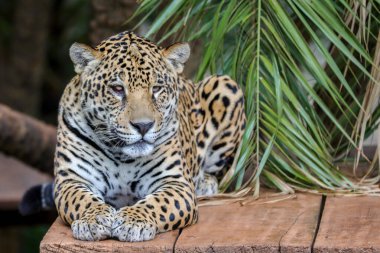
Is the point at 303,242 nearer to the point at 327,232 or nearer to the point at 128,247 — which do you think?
the point at 327,232

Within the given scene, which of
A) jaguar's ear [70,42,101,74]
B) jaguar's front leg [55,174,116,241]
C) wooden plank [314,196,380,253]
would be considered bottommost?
wooden plank [314,196,380,253]

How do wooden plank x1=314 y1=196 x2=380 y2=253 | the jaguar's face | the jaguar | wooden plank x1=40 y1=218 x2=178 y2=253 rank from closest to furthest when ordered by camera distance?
wooden plank x1=314 y1=196 x2=380 y2=253
wooden plank x1=40 y1=218 x2=178 y2=253
the jaguar
the jaguar's face

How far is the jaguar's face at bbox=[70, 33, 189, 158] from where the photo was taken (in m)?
7.09

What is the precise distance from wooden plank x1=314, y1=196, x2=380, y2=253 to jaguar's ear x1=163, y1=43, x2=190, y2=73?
1.27 m

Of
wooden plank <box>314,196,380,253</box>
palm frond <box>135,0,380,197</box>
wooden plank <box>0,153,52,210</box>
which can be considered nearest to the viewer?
wooden plank <box>314,196,380,253</box>

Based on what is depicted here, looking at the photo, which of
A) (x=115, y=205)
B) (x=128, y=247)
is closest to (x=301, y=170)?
(x=115, y=205)

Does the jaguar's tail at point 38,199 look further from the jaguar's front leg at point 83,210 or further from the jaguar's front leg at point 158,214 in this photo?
the jaguar's front leg at point 158,214

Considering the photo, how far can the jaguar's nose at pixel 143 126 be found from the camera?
7.04 metres

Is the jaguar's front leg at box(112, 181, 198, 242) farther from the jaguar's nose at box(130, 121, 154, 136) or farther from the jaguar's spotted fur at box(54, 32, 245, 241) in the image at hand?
the jaguar's nose at box(130, 121, 154, 136)

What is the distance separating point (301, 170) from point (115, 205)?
1.28 m

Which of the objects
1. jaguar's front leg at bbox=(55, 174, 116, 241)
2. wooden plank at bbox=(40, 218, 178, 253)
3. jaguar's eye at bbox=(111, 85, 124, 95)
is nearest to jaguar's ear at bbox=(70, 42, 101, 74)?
Result: jaguar's eye at bbox=(111, 85, 124, 95)

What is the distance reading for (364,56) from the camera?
785 cm

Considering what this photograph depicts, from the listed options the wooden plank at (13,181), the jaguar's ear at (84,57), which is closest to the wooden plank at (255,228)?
the jaguar's ear at (84,57)

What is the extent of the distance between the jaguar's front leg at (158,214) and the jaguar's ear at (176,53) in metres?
0.74
